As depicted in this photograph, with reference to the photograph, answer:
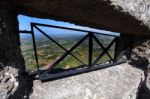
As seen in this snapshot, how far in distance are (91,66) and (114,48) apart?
190 cm

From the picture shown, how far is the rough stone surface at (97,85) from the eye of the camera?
6180 mm

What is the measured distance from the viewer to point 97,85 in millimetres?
7055

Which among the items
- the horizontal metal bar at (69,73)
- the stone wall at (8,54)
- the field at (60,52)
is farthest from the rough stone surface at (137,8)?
the field at (60,52)

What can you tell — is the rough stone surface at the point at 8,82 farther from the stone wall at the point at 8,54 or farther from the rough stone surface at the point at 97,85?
the rough stone surface at the point at 97,85

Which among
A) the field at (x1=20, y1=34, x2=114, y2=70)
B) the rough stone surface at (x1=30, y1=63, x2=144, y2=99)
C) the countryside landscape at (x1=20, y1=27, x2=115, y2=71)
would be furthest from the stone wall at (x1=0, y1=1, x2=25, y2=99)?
the field at (x1=20, y1=34, x2=114, y2=70)

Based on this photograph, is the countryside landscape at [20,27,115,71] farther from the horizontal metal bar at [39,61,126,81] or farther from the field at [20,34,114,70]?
the horizontal metal bar at [39,61,126,81]

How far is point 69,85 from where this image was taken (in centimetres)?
653

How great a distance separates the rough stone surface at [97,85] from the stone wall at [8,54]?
41.0 inches

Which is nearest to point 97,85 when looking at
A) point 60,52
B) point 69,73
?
point 69,73

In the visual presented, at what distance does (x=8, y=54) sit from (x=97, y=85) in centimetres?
306

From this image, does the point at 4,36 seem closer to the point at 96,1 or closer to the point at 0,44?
the point at 0,44

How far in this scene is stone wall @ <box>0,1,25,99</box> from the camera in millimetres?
4387

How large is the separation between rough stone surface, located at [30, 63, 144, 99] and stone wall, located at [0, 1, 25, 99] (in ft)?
3.42

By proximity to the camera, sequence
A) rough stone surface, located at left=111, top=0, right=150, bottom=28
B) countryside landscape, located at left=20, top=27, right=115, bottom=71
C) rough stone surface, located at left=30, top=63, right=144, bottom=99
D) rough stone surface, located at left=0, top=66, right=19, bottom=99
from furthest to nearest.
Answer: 1. countryside landscape, located at left=20, top=27, right=115, bottom=71
2. rough stone surface, located at left=30, top=63, right=144, bottom=99
3. rough stone surface, located at left=111, top=0, right=150, bottom=28
4. rough stone surface, located at left=0, top=66, right=19, bottom=99
